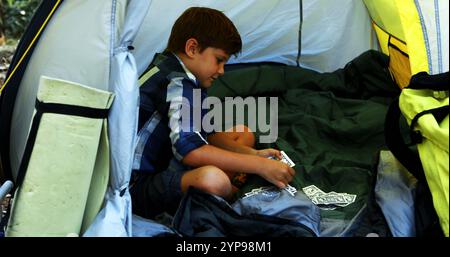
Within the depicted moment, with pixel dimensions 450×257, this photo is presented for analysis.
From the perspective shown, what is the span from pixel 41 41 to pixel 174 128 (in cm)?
38


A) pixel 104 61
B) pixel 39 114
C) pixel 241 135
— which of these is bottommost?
pixel 241 135

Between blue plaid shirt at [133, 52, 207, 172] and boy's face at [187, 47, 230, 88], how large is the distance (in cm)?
4

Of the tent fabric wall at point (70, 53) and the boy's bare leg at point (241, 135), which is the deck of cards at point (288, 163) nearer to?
the boy's bare leg at point (241, 135)

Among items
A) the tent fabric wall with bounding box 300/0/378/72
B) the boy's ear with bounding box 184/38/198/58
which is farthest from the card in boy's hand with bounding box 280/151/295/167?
the tent fabric wall with bounding box 300/0/378/72

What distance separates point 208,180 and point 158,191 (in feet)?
0.46

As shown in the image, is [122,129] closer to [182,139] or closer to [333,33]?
[182,139]

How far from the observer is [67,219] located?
112 centimetres

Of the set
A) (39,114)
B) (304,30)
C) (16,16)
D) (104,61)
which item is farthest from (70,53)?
(16,16)

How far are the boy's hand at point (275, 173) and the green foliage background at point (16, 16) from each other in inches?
103

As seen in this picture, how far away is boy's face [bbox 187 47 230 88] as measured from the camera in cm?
142

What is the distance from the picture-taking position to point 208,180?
4.13 feet

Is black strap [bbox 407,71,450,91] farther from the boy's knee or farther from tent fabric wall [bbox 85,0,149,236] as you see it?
tent fabric wall [bbox 85,0,149,236]
